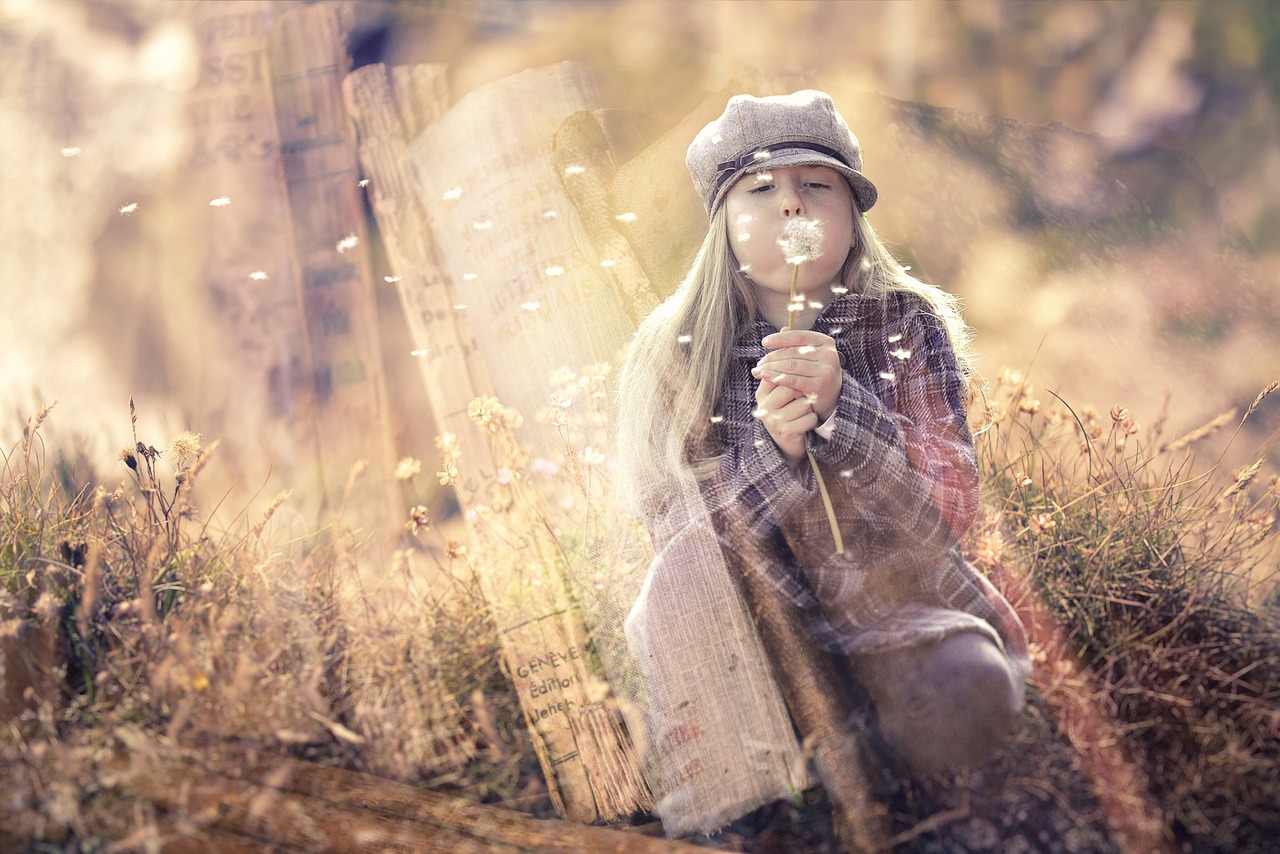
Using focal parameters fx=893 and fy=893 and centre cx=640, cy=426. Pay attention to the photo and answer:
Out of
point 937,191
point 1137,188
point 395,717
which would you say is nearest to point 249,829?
point 395,717

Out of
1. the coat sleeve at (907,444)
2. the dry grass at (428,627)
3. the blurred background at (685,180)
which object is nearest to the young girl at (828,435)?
the coat sleeve at (907,444)

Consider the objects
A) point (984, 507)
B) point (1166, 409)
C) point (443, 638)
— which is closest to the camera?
point (443, 638)

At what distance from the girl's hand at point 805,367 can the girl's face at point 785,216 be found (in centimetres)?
15

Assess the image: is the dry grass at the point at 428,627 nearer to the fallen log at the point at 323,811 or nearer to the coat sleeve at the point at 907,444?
the fallen log at the point at 323,811

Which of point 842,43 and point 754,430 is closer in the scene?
point 754,430

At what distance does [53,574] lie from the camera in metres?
1.40

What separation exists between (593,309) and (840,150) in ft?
2.01

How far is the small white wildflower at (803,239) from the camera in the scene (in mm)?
1314

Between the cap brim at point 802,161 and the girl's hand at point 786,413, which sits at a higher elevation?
the cap brim at point 802,161

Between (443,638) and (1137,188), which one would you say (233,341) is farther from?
(1137,188)

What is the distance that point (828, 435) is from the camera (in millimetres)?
1247

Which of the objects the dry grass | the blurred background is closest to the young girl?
the dry grass

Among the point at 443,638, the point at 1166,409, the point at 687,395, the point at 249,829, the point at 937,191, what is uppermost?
the point at 937,191

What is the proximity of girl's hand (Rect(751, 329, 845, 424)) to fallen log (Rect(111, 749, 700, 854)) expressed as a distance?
643 millimetres
